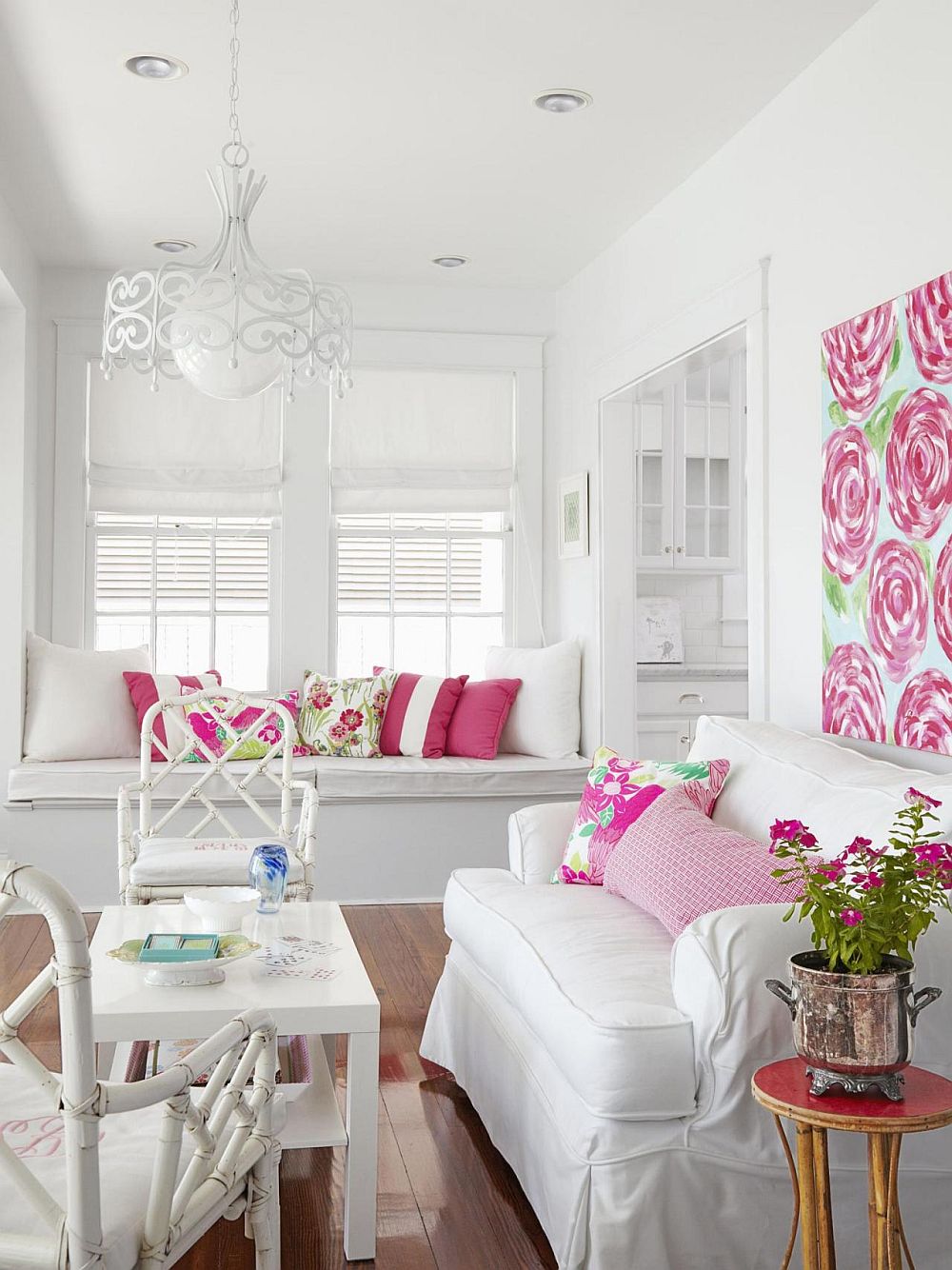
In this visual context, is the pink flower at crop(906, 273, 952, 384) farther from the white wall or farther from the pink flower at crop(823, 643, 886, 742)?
the pink flower at crop(823, 643, 886, 742)

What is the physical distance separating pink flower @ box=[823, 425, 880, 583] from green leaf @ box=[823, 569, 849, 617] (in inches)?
0.8

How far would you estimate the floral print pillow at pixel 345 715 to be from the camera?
17.9 ft

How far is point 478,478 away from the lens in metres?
6.02

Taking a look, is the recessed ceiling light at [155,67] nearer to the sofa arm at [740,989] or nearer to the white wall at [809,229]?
the white wall at [809,229]

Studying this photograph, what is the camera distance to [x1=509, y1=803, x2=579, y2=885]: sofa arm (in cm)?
338

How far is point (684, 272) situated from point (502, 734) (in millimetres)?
2291

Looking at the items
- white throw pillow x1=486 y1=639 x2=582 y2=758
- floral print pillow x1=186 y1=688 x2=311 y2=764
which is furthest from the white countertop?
floral print pillow x1=186 y1=688 x2=311 y2=764

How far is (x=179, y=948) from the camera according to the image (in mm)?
2502

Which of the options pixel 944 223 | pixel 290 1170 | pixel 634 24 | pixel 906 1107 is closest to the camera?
pixel 906 1107

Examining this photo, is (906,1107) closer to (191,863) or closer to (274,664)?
(191,863)

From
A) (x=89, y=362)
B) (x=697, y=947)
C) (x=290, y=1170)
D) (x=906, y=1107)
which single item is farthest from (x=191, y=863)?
(x=89, y=362)

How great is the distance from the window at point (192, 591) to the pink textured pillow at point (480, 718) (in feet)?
3.17

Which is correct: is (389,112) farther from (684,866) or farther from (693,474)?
(693,474)

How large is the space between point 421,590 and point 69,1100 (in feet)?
15.6
